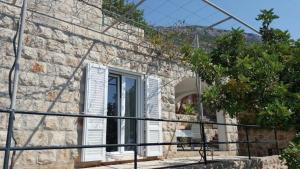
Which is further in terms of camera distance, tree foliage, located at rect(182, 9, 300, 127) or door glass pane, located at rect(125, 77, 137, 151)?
door glass pane, located at rect(125, 77, 137, 151)

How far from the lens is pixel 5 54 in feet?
16.1

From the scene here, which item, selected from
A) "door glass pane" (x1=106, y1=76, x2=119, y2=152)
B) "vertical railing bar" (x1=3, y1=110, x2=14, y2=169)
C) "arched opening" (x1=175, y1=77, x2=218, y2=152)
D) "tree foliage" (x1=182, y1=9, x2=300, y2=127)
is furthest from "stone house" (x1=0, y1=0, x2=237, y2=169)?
"vertical railing bar" (x1=3, y1=110, x2=14, y2=169)

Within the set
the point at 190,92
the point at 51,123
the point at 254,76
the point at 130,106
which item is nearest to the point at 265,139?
the point at 190,92

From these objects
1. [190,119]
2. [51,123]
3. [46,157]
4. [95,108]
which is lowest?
[46,157]

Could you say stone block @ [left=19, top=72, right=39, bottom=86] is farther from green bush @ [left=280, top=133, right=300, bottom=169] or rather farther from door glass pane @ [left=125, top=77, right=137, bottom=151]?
green bush @ [left=280, top=133, right=300, bottom=169]

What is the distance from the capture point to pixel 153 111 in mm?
6988

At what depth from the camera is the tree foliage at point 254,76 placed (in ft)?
16.3

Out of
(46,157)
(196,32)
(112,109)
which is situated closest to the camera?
(46,157)

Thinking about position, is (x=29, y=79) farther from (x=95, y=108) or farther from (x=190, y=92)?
(x=190, y=92)

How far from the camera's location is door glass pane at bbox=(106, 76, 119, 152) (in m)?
6.22

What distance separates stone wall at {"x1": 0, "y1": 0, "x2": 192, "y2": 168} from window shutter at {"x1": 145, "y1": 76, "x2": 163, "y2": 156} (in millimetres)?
700

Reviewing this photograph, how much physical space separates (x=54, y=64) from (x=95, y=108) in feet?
3.84

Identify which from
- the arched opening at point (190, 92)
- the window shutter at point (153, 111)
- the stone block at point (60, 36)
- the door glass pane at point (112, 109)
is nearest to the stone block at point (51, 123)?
the door glass pane at point (112, 109)

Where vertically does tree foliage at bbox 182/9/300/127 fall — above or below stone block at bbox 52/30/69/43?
below
